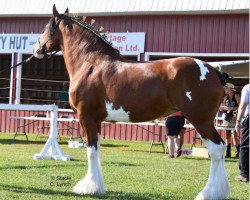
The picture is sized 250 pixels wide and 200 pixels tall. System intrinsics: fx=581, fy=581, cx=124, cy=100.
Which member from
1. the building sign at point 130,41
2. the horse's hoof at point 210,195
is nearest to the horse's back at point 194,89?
the horse's hoof at point 210,195

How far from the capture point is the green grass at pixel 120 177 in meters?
7.16

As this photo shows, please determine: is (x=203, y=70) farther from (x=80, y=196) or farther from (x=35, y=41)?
(x=35, y=41)

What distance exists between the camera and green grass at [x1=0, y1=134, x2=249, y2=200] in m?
7.16

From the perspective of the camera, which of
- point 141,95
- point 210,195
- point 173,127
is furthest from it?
A: point 173,127

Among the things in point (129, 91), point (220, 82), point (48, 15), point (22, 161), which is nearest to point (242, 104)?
point (220, 82)

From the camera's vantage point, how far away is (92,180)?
23.6 feet

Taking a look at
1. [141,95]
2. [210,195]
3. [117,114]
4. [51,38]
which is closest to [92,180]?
[117,114]

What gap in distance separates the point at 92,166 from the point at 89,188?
305 millimetres

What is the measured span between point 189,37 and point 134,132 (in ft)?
12.2

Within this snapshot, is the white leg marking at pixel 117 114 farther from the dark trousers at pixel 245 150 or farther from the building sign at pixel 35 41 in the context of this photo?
the building sign at pixel 35 41

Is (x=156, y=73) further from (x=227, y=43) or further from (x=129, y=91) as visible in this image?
(x=227, y=43)

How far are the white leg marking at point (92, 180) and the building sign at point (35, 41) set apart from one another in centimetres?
1285

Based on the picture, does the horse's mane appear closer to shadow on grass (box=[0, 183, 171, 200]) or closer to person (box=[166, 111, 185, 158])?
shadow on grass (box=[0, 183, 171, 200])

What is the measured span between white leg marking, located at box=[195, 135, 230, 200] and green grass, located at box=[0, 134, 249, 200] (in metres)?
0.40
